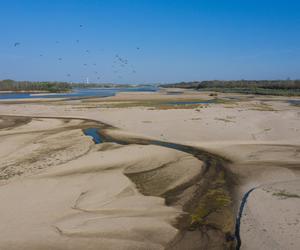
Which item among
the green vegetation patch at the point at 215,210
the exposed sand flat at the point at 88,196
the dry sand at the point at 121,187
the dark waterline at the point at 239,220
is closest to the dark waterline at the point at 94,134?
the dry sand at the point at 121,187

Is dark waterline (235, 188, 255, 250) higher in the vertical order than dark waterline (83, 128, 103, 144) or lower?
lower

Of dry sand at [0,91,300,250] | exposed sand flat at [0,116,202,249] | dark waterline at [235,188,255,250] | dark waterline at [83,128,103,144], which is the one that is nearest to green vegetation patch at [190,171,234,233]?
dark waterline at [235,188,255,250]

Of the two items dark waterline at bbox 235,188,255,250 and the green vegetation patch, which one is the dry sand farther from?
the green vegetation patch

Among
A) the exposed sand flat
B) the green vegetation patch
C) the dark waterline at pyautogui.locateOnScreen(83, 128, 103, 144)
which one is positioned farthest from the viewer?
the dark waterline at pyautogui.locateOnScreen(83, 128, 103, 144)

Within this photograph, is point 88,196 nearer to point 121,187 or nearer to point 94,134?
point 121,187

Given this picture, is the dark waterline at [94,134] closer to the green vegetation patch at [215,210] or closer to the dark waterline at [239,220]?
the green vegetation patch at [215,210]
